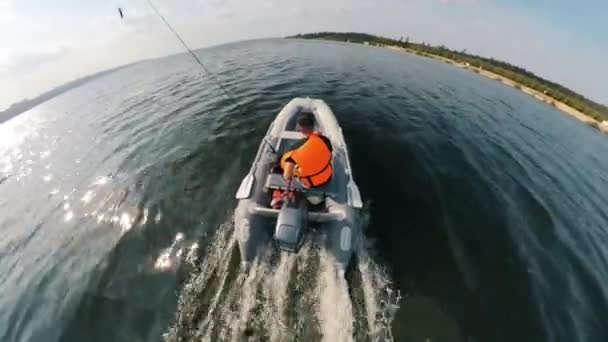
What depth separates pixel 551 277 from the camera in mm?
7270

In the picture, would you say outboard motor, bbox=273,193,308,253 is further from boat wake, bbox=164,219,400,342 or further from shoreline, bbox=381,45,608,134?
shoreline, bbox=381,45,608,134

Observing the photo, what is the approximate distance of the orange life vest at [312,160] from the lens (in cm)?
580

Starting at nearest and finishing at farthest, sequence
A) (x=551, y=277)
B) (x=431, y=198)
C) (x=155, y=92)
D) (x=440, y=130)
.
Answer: (x=551, y=277) < (x=431, y=198) < (x=440, y=130) < (x=155, y=92)

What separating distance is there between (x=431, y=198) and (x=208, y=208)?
264 inches

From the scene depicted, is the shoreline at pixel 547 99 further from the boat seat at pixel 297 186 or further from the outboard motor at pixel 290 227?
the outboard motor at pixel 290 227

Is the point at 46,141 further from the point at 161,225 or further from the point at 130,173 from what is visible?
the point at 161,225

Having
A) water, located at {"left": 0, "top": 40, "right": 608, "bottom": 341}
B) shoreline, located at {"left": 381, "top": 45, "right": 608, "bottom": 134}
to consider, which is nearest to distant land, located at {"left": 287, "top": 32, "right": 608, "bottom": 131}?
shoreline, located at {"left": 381, "top": 45, "right": 608, "bottom": 134}

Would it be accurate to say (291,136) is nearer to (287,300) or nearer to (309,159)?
(309,159)

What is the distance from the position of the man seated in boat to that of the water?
61.2 inches

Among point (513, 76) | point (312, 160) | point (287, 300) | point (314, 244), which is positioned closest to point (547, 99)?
point (513, 76)

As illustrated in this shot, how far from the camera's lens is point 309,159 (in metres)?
5.87

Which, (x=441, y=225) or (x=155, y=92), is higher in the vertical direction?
(x=155, y=92)

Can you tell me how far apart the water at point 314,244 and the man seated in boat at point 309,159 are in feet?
5.10

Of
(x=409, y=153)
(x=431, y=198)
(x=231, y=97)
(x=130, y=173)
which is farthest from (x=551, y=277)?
(x=231, y=97)
